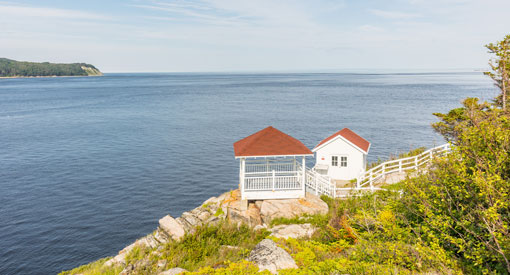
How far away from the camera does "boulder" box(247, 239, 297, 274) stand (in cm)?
977

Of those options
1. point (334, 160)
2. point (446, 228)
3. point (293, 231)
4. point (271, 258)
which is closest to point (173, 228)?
point (293, 231)

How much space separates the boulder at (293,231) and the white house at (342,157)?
7.89m

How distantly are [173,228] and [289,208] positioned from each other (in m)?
6.09

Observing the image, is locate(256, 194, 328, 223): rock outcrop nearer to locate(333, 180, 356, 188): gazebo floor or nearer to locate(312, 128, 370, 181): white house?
locate(333, 180, 356, 188): gazebo floor

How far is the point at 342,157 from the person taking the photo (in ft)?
75.4

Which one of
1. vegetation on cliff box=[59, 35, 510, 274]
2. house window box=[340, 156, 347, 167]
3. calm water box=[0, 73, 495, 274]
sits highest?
vegetation on cliff box=[59, 35, 510, 274]

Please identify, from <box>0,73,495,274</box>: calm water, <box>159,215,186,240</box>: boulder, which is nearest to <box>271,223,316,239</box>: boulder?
<box>159,215,186,240</box>: boulder

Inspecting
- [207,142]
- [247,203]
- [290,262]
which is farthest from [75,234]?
[207,142]

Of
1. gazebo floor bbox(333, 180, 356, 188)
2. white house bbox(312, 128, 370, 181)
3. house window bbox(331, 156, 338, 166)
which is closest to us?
gazebo floor bbox(333, 180, 356, 188)

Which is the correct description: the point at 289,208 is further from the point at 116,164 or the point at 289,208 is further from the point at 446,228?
the point at 116,164

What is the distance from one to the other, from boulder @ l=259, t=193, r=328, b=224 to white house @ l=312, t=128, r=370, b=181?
206 inches

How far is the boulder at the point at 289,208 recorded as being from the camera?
17141 millimetres

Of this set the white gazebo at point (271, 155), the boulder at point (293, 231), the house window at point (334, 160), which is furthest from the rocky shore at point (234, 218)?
the house window at point (334, 160)

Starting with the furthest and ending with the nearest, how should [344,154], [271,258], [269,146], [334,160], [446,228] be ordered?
[334,160]
[344,154]
[269,146]
[271,258]
[446,228]
